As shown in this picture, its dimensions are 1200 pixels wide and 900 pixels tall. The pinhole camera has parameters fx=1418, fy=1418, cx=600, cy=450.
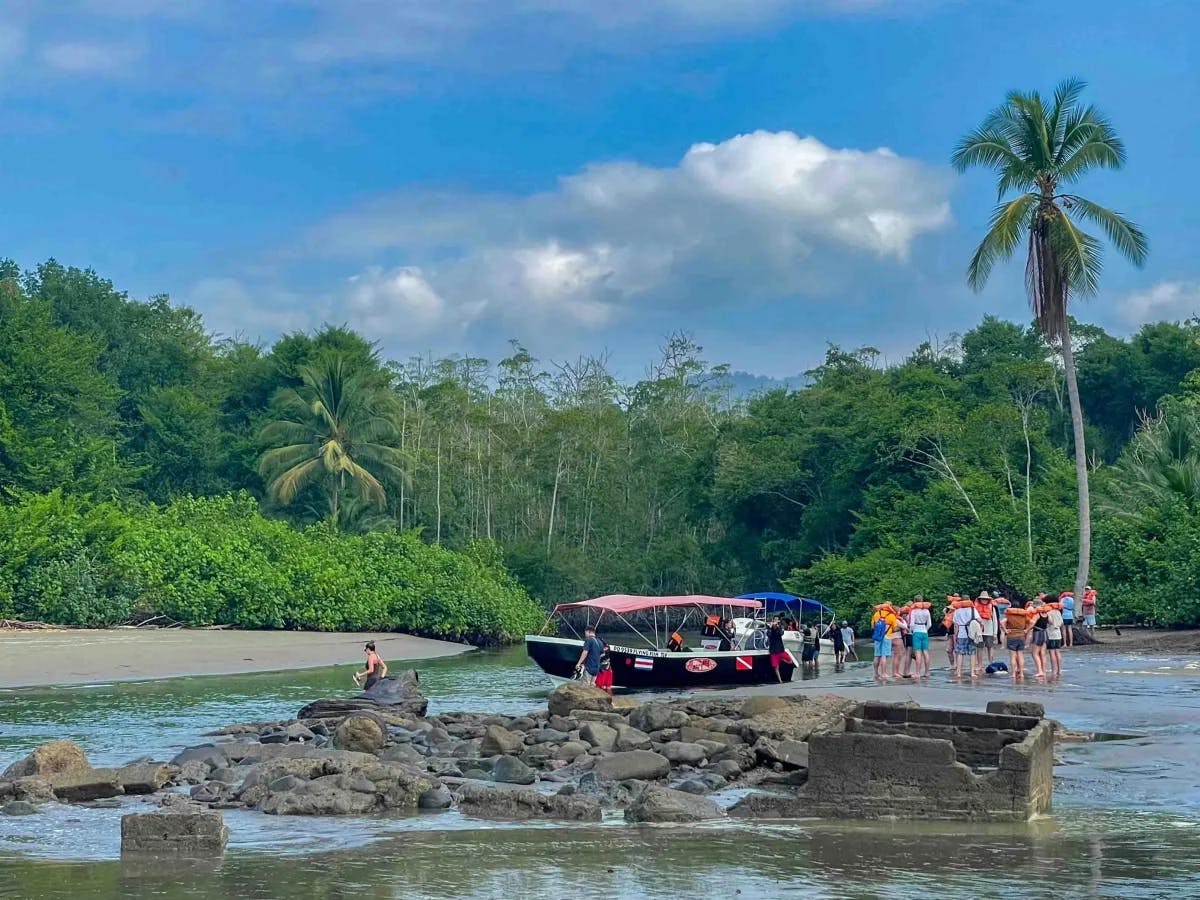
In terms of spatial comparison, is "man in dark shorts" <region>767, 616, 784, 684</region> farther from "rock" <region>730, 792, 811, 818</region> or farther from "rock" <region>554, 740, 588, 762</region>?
→ "rock" <region>730, 792, 811, 818</region>

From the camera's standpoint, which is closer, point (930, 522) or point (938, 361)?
point (930, 522)

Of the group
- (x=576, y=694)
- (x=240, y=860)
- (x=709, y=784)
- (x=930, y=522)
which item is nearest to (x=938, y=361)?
(x=930, y=522)

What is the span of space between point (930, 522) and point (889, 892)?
43.0m

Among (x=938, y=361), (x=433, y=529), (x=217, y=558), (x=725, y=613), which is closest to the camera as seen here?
(x=725, y=613)

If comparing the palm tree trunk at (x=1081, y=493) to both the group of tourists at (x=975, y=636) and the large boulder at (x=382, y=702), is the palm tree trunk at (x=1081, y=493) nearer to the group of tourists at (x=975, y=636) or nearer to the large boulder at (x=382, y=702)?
the group of tourists at (x=975, y=636)

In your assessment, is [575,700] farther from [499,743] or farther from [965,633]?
[965,633]

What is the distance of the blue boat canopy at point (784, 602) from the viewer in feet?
145

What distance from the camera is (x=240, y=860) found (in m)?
12.2

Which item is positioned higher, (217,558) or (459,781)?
(217,558)

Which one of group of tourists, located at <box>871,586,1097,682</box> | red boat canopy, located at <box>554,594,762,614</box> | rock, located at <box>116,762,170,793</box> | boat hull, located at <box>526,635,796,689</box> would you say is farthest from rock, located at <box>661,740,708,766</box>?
red boat canopy, located at <box>554,594,762,614</box>

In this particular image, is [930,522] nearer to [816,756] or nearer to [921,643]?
[921,643]

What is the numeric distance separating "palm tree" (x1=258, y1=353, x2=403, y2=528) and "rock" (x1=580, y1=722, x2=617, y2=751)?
41.8 meters

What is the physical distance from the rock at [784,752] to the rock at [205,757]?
6.85 metres

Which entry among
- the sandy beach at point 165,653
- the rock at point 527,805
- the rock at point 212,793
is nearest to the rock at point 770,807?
the rock at point 527,805
